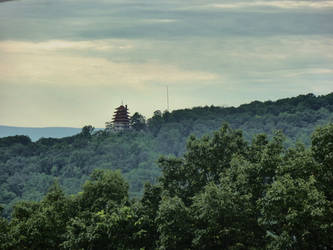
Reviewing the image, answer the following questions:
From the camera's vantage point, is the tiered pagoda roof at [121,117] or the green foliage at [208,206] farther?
the tiered pagoda roof at [121,117]

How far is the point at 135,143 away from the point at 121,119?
8.67m

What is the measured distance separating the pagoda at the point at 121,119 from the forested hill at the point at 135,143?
879mm

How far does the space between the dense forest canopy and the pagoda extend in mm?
50532

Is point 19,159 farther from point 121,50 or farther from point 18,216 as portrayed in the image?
point 18,216

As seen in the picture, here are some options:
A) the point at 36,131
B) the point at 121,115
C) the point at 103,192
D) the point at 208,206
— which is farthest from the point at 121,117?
the point at 208,206

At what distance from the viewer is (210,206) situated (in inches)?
381

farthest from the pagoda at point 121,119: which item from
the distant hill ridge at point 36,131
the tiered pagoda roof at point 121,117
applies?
the distant hill ridge at point 36,131

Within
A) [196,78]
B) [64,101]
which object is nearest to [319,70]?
[196,78]

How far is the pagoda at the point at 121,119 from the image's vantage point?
6197cm

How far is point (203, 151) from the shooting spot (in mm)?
11242

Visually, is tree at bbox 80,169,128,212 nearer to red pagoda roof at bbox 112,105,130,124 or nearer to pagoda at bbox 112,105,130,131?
pagoda at bbox 112,105,130,131

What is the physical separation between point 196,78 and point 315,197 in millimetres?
41197

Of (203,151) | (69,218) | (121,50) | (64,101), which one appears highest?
(121,50)

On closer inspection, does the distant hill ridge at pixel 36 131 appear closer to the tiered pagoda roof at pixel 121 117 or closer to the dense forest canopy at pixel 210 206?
the tiered pagoda roof at pixel 121 117
